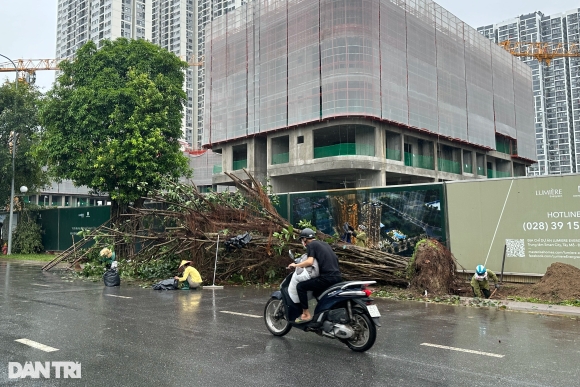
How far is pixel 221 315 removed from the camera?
9094mm

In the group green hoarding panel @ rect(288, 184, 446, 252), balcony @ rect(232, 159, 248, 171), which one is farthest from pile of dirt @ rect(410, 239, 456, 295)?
balcony @ rect(232, 159, 248, 171)

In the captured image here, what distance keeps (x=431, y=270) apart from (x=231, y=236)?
5.91m

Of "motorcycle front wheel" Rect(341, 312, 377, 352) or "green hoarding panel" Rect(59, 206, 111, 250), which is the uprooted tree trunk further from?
"green hoarding panel" Rect(59, 206, 111, 250)

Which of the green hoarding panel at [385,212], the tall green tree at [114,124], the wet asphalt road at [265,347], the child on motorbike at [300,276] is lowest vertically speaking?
the wet asphalt road at [265,347]

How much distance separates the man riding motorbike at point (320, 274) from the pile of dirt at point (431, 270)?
5.62 m

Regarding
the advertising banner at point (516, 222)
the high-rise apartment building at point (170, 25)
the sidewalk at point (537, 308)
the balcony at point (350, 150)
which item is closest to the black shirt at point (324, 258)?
the sidewalk at point (537, 308)

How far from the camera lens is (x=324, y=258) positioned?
21.8 ft

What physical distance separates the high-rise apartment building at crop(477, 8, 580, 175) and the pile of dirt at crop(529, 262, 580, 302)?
83.7 meters

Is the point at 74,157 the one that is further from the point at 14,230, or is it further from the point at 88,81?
the point at 14,230

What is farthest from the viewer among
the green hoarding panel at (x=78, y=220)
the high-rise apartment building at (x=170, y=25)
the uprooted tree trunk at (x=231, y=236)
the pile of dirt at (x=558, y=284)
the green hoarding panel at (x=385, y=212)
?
the high-rise apartment building at (x=170, y=25)

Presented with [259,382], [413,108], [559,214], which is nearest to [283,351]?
[259,382]

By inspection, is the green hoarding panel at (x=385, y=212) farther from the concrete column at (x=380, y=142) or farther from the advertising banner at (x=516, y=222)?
the concrete column at (x=380, y=142)

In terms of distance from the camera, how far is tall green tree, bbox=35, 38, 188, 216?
70.9 ft

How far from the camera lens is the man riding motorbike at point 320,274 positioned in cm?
659
